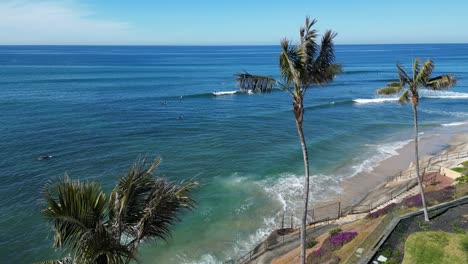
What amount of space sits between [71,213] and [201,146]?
37402 millimetres

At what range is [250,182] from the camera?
3409cm

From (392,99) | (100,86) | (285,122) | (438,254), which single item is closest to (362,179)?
(438,254)

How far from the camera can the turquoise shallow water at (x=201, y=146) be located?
25750 millimetres

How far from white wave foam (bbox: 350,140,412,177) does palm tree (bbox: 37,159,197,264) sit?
3084 cm

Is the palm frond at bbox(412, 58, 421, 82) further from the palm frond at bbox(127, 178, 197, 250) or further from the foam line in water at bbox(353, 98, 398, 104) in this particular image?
the foam line in water at bbox(353, 98, 398, 104)

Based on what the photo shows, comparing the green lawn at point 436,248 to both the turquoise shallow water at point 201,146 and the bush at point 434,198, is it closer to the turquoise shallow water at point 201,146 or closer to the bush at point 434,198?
the bush at point 434,198

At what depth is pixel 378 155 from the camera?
137 ft

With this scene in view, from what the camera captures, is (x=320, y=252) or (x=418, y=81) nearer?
(x=418, y=81)

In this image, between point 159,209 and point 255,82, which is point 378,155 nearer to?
point 255,82

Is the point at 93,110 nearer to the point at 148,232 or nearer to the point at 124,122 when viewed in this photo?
the point at 124,122

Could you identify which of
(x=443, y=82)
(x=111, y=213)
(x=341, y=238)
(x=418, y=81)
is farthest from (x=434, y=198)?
(x=111, y=213)

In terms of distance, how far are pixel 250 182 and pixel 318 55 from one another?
23.6 metres

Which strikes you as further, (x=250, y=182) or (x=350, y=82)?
(x=350, y=82)

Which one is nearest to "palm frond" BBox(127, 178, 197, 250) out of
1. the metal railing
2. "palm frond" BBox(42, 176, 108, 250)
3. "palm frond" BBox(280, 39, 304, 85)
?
"palm frond" BBox(42, 176, 108, 250)
